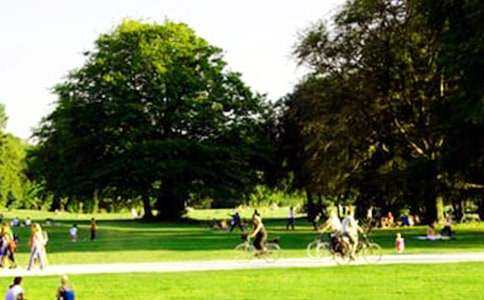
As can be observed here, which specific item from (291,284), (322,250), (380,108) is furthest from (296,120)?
(291,284)

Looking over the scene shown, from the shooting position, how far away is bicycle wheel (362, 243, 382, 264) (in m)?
28.3

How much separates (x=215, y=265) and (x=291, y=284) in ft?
21.8

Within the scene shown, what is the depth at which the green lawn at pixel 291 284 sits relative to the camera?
751 inches

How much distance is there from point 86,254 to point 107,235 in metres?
17.0

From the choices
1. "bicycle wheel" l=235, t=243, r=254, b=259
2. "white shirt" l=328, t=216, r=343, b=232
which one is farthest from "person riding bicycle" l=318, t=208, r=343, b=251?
"bicycle wheel" l=235, t=243, r=254, b=259

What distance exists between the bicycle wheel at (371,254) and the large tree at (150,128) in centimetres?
4139

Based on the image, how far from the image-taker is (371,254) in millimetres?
30094

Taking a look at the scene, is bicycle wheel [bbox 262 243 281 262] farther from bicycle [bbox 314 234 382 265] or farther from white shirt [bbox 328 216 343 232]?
white shirt [bbox 328 216 343 232]

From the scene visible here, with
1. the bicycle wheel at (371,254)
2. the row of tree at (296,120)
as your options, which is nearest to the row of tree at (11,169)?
the row of tree at (296,120)

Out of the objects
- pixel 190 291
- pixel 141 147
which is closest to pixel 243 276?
pixel 190 291

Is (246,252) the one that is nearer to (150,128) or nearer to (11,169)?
(150,128)

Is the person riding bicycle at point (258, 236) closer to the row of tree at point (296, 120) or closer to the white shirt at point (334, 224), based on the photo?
the white shirt at point (334, 224)

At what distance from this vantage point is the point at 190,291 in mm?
20141

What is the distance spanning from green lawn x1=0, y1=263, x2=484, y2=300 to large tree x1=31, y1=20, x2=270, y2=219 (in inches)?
1840
